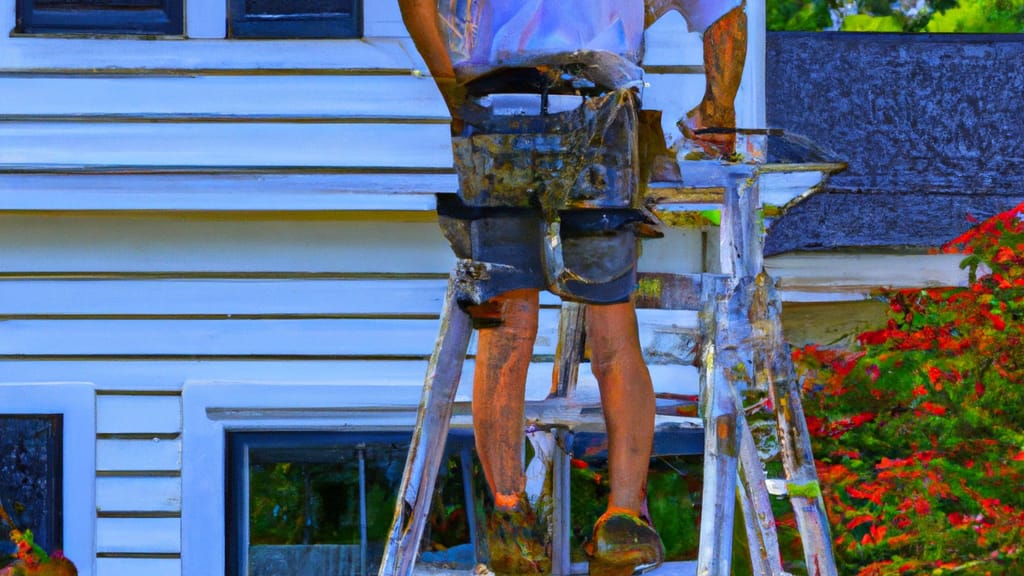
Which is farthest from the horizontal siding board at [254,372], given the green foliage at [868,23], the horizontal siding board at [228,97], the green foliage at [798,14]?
the green foliage at [798,14]

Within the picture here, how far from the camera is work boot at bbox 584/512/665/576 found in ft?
12.8

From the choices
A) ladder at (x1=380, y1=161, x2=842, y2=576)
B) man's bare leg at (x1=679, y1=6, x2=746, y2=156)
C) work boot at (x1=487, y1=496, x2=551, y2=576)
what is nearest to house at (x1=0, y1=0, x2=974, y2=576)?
man's bare leg at (x1=679, y1=6, x2=746, y2=156)

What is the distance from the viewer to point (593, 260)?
160 inches

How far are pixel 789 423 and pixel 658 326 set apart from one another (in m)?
1.19

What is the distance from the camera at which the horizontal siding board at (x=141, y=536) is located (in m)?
5.90

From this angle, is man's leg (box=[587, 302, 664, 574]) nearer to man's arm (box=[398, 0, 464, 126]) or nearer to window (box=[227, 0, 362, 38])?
man's arm (box=[398, 0, 464, 126])

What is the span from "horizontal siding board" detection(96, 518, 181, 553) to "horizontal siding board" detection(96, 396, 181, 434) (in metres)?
0.31

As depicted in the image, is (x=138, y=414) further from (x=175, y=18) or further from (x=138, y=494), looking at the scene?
(x=175, y=18)

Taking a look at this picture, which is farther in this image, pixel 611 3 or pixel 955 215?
pixel 955 215

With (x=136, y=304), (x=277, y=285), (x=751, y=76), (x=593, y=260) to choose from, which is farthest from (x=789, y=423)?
(x=136, y=304)

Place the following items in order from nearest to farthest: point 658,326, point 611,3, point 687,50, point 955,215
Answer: point 611,3, point 658,326, point 687,50, point 955,215

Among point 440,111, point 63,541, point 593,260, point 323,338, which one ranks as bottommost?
point 63,541

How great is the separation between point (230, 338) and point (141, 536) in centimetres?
75

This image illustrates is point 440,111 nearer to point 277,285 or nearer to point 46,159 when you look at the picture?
point 277,285
